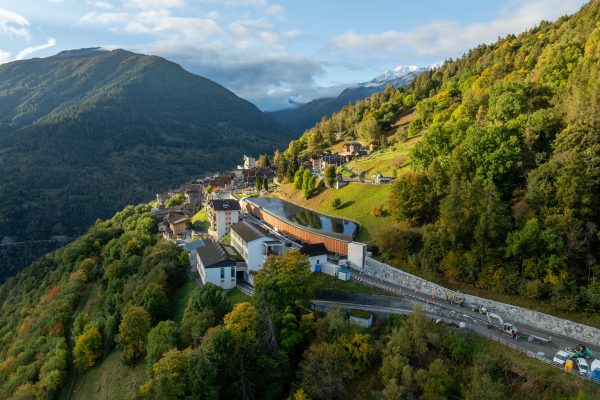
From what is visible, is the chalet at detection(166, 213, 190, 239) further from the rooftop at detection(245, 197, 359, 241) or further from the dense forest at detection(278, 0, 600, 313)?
the dense forest at detection(278, 0, 600, 313)

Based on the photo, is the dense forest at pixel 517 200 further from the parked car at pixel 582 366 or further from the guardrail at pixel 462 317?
the parked car at pixel 582 366

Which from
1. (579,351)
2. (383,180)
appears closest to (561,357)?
(579,351)

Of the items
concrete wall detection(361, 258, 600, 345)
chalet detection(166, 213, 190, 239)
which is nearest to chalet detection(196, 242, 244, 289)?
concrete wall detection(361, 258, 600, 345)

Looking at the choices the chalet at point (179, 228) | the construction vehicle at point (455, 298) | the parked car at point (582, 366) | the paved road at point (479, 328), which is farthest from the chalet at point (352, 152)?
the parked car at point (582, 366)

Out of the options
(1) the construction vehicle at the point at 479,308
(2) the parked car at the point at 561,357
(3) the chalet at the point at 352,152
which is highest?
Result: (3) the chalet at the point at 352,152

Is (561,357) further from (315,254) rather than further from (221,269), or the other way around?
(221,269)
